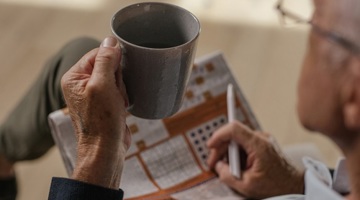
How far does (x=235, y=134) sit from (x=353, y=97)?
466 millimetres

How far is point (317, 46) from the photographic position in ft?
2.16

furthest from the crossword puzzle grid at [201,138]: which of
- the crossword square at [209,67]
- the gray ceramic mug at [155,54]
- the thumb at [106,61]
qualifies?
the thumb at [106,61]

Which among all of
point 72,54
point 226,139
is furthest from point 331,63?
point 72,54

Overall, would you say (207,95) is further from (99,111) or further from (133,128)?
(99,111)

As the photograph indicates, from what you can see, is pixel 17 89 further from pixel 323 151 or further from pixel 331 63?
pixel 331 63

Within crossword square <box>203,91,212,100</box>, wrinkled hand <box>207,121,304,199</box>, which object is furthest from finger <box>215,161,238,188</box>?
crossword square <box>203,91,212,100</box>

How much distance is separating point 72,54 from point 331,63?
692 millimetres

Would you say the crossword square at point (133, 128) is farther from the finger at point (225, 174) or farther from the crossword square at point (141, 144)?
the finger at point (225, 174)

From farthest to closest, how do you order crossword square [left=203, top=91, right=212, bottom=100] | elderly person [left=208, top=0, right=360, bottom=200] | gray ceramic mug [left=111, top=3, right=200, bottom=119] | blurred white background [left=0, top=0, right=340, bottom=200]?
blurred white background [left=0, top=0, right=340, bottom=200] < crossword square [left=203, top=91, right=212, bottom=100] < gray ceramic mug [left=111, top=3, right=200, bottom=119] < elderly person [left=208, top=0, right=360, bottom=200]

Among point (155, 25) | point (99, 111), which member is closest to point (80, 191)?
point (99, 111)

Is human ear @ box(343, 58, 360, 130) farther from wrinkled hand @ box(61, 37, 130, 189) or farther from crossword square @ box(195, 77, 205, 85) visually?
crossword square @ box(195, 77, 205, 85)

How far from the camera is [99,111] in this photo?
79cm

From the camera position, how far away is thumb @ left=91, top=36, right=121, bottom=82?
776 millimetres

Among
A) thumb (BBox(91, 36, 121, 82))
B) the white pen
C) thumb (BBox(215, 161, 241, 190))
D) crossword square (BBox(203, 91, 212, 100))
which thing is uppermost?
thumb (BBox(91, 36, 121, 82))
